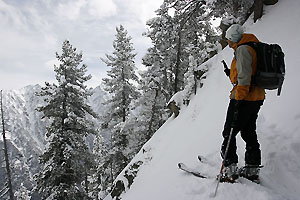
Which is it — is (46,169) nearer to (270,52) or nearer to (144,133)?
(144,133)

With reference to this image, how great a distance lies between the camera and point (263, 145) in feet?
17.1

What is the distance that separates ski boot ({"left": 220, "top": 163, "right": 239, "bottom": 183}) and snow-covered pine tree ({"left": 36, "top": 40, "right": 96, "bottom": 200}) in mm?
11284

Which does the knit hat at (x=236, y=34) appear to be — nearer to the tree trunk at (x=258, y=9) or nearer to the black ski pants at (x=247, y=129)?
the black ski pants at (x=247, y=129)

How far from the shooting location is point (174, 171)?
6516mm

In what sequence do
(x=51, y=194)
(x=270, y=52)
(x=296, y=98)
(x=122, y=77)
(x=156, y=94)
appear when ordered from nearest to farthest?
(x=270, y=52) < (x=296, y=98) < (x=51, y=194) < (x=156, y=94) < (x=122, y=77)

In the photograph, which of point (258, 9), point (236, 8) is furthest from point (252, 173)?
point (236, 8)

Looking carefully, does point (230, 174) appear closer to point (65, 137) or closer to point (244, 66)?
point (244, 66)

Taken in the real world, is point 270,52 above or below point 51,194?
above

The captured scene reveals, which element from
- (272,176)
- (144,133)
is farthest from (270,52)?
(144,133)

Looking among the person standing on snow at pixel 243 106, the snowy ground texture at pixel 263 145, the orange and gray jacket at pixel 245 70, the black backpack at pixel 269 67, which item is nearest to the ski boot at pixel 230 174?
the person standing on snow at pixel 243 106

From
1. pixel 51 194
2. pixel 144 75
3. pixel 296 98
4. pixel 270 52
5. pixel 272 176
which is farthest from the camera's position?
pixel 144 75

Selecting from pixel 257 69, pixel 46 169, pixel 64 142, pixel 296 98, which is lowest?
pixel 46 169

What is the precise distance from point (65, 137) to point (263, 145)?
39.9ft

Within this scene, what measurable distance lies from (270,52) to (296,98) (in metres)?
2.74
